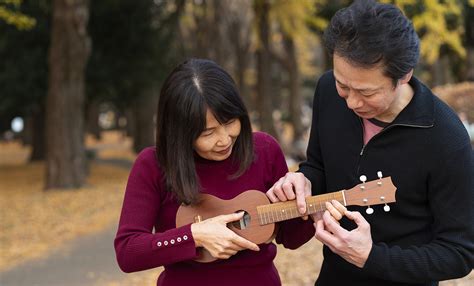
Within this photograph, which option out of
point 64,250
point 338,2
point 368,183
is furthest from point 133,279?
point 338,2

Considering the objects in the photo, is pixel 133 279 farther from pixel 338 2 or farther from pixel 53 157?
pixel 338 2

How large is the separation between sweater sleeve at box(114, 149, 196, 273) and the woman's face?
225 millimetres

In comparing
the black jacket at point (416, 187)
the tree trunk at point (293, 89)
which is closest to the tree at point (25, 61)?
the tree trunk at point (293, 89)

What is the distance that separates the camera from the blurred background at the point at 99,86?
8.17 m

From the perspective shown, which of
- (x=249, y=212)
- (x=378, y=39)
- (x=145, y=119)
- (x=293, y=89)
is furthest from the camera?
(x=293, y=89)

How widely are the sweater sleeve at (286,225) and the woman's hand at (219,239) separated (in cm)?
29

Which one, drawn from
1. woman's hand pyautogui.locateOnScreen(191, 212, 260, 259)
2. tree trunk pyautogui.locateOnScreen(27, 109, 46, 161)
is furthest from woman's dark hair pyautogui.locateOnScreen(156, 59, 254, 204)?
tree trunk pyautogui.locateOnScreen(27, 109, 46, 161)

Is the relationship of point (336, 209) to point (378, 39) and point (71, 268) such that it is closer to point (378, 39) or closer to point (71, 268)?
point (378, 39)

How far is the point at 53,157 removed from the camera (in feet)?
45.1

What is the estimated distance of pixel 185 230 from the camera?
7.59 feet

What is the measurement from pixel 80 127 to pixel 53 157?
0.89m

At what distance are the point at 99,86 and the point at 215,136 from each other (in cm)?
1566

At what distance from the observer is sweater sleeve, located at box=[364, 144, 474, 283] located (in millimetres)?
A: 2102

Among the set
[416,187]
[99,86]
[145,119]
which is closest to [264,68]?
[145,119]
